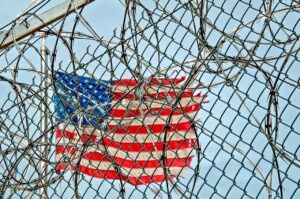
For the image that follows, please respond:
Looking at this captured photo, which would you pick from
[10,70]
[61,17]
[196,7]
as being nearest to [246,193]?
[196,7]

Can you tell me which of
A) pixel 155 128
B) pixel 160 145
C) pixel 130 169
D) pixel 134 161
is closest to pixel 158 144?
pixel 160 145

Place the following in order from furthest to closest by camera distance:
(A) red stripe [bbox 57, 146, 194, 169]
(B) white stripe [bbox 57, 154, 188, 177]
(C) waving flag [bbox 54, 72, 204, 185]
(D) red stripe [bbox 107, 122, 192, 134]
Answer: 1. (A) red stripe [bbox 57, 146, 194, 169]
2. (B) white stripe [bbox 57, 154, 188, 177]
3. (D) red stripe [bbox 107, 122, 192, 134]
4. (C) waving flag [bbox 54, 72, 204, 185]

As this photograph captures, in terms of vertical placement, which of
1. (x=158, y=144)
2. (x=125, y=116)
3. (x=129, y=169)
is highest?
(x=129, y=169)

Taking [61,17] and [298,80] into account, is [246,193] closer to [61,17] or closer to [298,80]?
[298,80]

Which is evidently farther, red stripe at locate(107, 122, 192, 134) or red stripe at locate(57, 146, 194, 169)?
red stripe at locate(57, 146, 194, 169)

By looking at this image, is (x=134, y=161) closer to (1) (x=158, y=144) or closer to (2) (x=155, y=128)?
(1) (x=158, y=144)

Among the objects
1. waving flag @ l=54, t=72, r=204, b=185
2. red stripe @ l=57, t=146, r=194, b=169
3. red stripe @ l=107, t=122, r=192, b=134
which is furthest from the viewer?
red stripe @ l=57, t=146, r=194, b=169

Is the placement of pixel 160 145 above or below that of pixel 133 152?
below

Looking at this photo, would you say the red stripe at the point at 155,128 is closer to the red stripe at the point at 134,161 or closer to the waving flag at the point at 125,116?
the waving flag at the point at 125,116

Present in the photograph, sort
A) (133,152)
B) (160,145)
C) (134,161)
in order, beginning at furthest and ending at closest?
(133,152) < (160,145) < (134,161)

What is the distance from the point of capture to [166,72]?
9.79 feet

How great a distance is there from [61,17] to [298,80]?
1109 millimetres

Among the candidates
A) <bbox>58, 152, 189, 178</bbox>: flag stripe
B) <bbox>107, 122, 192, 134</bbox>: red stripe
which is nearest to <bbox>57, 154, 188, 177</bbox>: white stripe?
<bbox>58, 152, 189, 178</bbox>: flag stripe

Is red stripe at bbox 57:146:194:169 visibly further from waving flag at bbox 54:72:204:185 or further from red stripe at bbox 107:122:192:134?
red stripe at bbox 107:122:192:134
